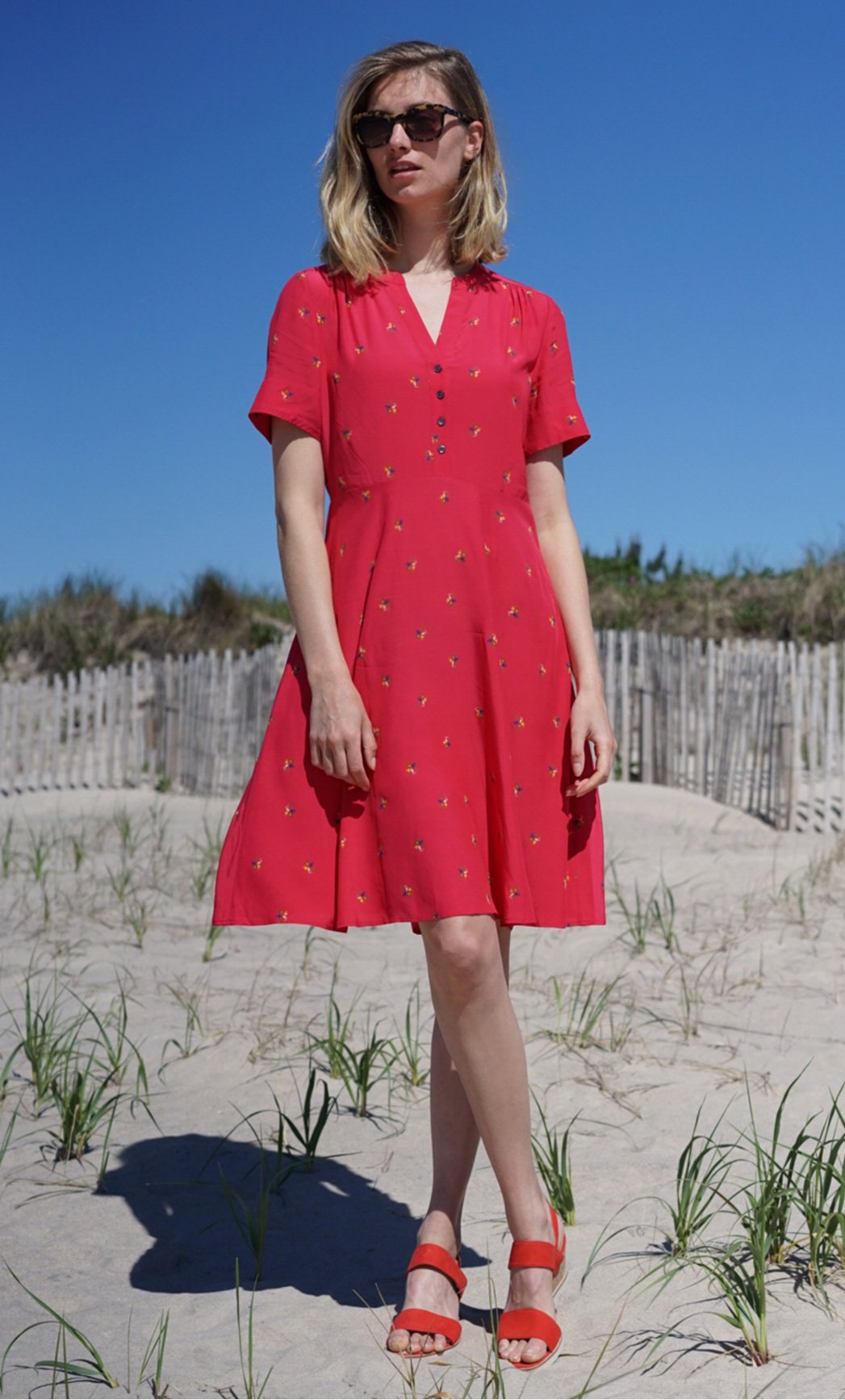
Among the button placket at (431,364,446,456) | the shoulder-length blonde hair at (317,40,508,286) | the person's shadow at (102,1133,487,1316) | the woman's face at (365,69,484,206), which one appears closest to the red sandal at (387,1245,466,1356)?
the person's shadow at (102,1133,487,1316)

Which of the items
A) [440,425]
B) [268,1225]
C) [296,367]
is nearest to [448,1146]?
[268,1225]

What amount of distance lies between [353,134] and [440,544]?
760mm

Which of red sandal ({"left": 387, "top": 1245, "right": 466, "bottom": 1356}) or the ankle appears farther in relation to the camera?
the ankle

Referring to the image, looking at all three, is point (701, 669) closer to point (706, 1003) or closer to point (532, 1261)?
point (706, 1003)

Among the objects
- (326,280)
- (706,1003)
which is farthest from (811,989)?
(326,280)

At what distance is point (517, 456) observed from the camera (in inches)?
88.7

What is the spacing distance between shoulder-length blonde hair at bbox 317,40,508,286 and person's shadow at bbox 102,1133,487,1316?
1.86 m

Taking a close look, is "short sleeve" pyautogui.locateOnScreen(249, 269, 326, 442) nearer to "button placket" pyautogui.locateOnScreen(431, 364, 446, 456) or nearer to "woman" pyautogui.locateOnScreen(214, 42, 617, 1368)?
"woman" pyautogui.locateOnScreen(214, 42, 617, 1368)

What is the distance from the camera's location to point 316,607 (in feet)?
6.81

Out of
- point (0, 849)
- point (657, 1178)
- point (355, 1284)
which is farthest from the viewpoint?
point (0, 849)

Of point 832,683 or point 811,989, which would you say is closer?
point 811,989

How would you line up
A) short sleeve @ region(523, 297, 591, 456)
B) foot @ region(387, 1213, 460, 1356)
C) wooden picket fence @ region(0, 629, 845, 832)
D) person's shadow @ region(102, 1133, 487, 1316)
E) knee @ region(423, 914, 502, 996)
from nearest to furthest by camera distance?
knee @ region(423, 914, 502, 996), foot @ region(387, 1213, 460, 1356), short sleeve @ region(523, 297, 591, 456), person's shadow @ region(102, 1133, 487, 1316), wooden picket fence @ region(0, 629, 845, 832)

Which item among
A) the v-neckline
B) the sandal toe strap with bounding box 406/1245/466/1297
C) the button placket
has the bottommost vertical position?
the sandal toe strap with bounding box 406/1245/466/1297

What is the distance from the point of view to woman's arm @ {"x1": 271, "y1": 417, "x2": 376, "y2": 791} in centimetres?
202
